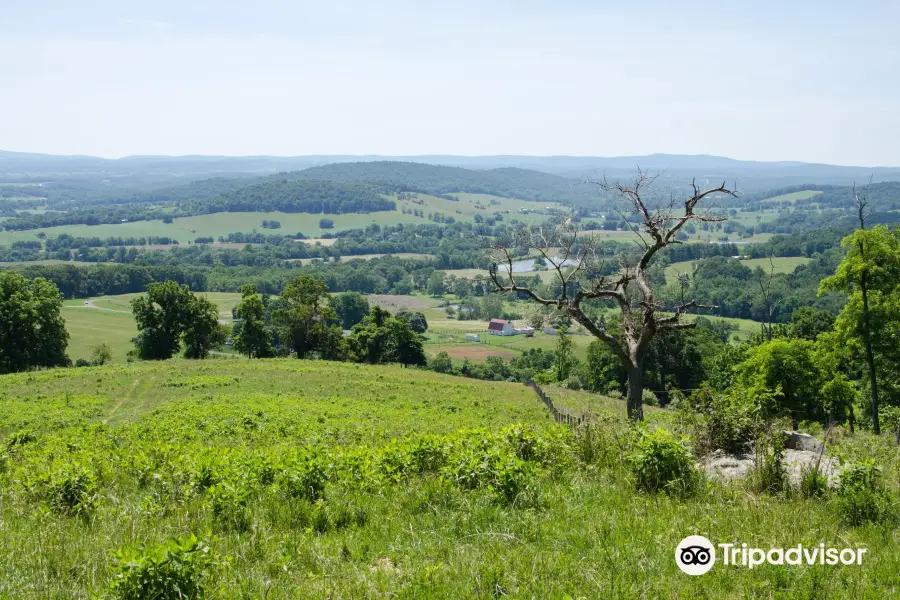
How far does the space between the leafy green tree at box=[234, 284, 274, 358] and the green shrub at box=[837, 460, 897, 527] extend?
59737 millimetres

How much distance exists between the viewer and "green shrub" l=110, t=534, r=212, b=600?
5.02 m

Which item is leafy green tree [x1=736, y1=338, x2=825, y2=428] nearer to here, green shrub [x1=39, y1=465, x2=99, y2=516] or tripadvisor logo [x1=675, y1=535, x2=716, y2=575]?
tripadvisor logo [x1=675, y1=535, x2=716, y2=575]

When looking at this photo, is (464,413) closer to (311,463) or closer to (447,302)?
(311,463)

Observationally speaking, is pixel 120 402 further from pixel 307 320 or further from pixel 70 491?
pixel 307 320

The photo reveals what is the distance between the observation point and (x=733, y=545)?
631cm

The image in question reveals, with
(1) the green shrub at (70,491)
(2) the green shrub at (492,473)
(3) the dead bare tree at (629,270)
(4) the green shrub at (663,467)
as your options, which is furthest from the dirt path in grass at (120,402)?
(4) the green shrub at (663,467)

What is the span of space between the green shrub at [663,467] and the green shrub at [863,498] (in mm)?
1647

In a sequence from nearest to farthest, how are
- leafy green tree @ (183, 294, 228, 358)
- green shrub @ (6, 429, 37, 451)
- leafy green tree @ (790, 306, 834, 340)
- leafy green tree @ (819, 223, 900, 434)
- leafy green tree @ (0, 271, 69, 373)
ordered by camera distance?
green shrub @ (6, 429, 37, 451), leafy green tree @ (819, 223, 900, 434), leafy green tree @ (790, 306, 834, 340), leafy green tree @ (0, 271, 69, 373), leafy green tree @ (183, 294, 228, 358)

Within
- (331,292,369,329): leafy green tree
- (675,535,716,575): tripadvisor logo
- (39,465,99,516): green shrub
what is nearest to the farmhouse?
(331,292,369,329): leafy green tree

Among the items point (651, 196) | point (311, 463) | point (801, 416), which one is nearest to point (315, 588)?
point (311, 463)

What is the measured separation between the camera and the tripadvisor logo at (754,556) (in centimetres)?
598

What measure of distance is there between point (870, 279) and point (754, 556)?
2456 centimetres

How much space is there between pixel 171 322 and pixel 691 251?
152923mm

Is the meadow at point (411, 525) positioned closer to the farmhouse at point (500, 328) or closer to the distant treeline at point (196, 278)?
the farmhouse at point (500, 328)
